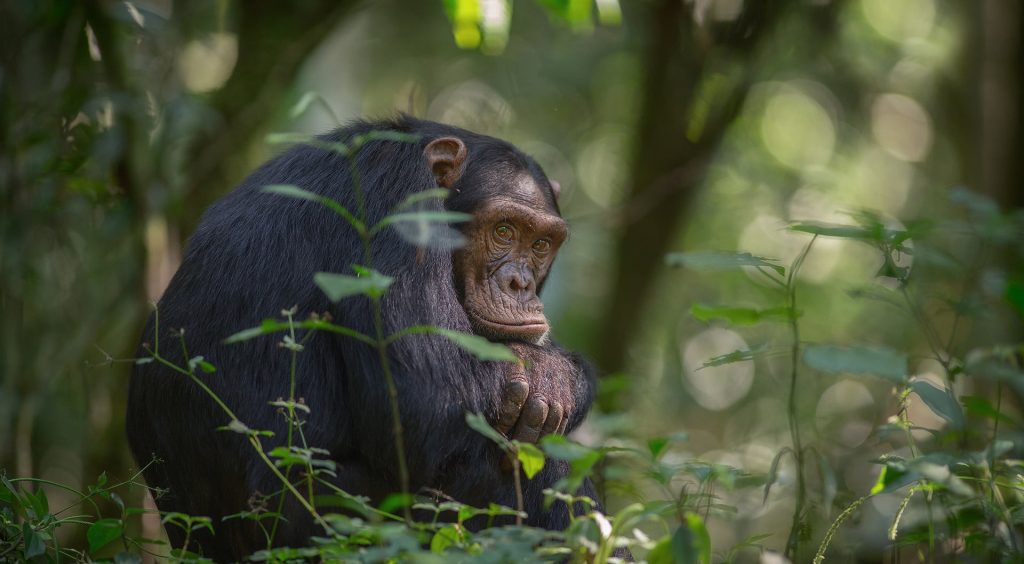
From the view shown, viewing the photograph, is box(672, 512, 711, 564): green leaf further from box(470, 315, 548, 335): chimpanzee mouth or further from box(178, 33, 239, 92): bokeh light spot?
box(178, 33, 239, 92): bokeh light spot

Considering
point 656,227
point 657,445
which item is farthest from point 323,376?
point 656,227

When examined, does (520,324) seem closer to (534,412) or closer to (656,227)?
(534,412)

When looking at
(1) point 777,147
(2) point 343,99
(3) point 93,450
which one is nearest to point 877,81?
(1) point 777,147

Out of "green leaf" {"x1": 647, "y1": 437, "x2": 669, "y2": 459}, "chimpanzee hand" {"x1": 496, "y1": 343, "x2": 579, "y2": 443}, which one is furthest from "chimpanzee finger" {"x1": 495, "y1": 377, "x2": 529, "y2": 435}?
"green leaf" {"x1": 647, "y1": 437, "x2": 669, "y2": 459}

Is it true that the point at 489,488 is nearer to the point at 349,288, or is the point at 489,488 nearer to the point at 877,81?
the point at 349,288

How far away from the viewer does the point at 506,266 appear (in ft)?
15.0

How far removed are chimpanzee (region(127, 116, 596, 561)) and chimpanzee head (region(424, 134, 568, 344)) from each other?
0.48 ft

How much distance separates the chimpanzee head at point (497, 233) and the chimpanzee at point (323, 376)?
0.15 meters

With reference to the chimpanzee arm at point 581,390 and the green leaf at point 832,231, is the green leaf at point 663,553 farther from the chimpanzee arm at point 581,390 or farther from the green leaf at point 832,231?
the chimpanzee arm at point 581,390

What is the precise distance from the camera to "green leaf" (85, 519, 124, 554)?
323cm

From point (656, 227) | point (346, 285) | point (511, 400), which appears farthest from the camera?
point (656, 227)

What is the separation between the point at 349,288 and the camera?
2643mm

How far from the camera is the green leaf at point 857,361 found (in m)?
2.68

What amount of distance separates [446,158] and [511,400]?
114 centimetres
